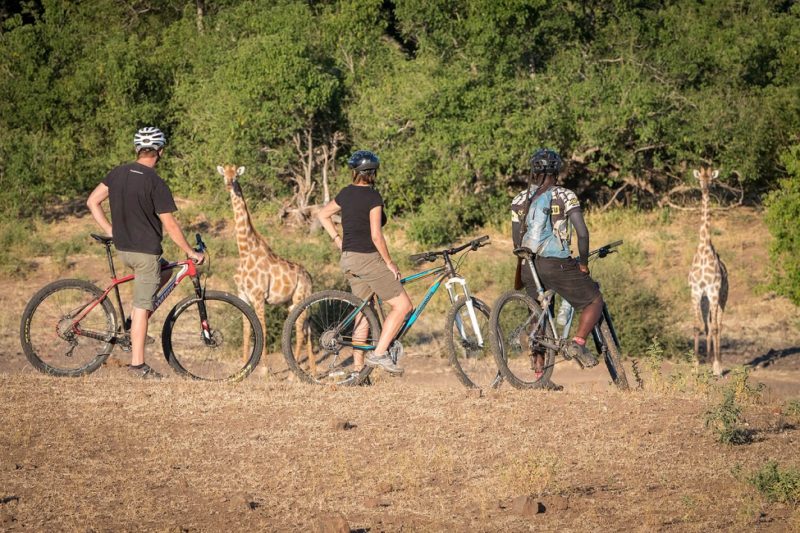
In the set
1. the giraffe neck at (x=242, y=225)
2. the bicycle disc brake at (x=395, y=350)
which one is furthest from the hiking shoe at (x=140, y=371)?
the giraffe neck at (x=242, y=225)

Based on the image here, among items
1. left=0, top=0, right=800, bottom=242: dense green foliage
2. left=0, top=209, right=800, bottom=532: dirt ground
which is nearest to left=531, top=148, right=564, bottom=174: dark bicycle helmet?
left=0, top=209, right=800, bottom=532: dirt ground

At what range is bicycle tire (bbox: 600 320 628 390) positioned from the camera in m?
9.27

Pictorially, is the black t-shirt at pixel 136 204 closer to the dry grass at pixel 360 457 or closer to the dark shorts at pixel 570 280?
the dry grass at pixel 360 457

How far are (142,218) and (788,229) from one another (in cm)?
992

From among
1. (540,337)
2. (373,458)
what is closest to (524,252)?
(540,337)

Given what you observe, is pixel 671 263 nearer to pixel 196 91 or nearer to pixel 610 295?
pixel 610 295

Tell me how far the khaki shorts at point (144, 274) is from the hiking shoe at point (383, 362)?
70.0 inches

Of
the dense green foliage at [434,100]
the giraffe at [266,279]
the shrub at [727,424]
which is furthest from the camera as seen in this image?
the dense green foliage at [434,100]

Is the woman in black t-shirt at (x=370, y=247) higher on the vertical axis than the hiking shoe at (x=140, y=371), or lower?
higher

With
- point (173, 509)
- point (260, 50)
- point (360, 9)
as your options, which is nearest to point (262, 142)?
point (260, 50)

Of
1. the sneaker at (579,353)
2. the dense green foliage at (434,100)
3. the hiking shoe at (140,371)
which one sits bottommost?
the hiking shoe at (140,371)

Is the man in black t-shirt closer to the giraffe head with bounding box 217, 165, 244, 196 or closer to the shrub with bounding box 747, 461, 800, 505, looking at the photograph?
the giraffe head with bounding box 217, 165, 244, 196

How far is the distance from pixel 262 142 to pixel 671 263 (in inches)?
309

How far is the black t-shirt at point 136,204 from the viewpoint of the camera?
887 centimetres
